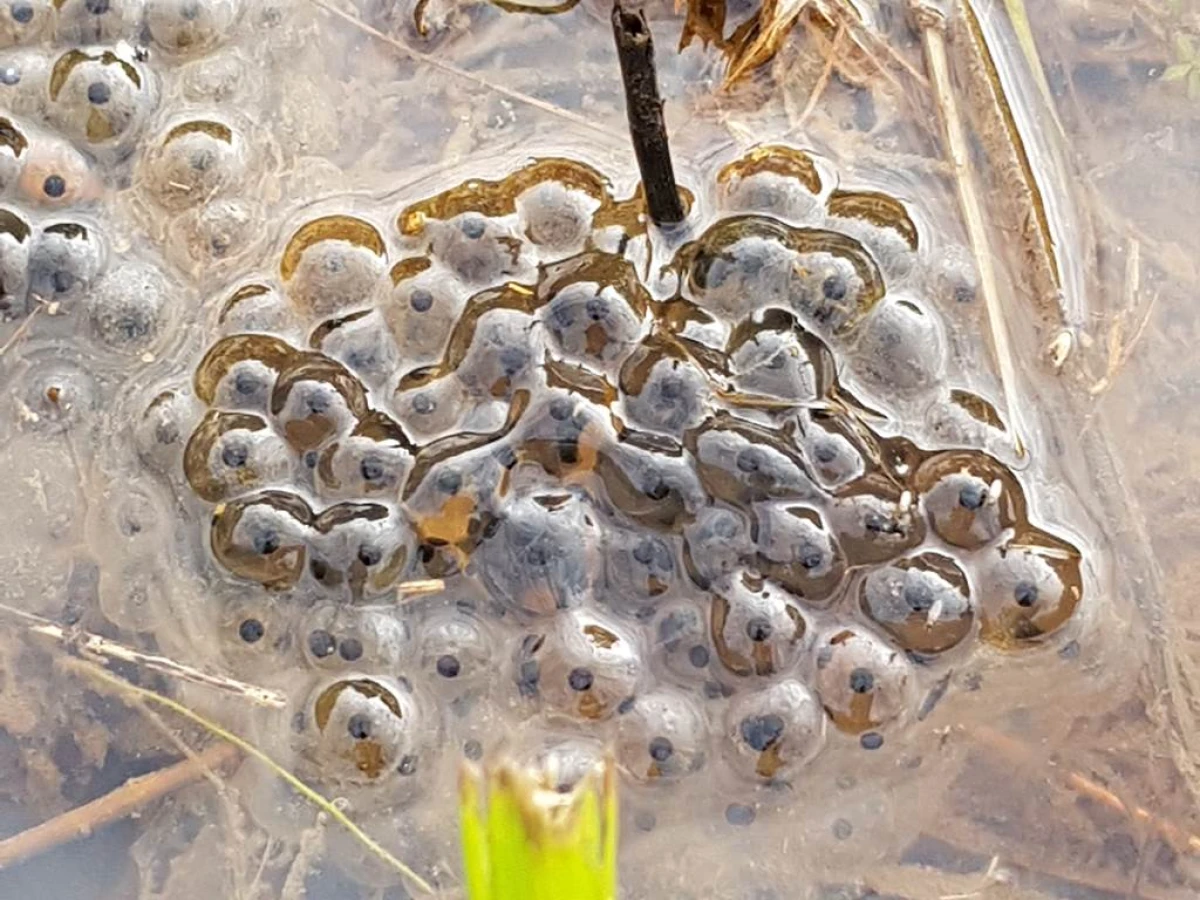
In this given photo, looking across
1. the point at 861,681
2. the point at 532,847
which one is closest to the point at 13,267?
the point at 861,681

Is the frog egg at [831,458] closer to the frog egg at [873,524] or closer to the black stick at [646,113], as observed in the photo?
the frog egg at [873,524]

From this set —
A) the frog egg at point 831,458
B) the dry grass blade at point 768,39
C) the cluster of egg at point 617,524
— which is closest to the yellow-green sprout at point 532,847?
the cluster of egg at point 617,524

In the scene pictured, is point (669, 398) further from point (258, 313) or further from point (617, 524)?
point (258, 313)

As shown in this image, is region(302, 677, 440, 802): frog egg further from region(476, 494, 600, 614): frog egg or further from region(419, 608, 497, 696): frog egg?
region(476, 494, 600, 614): frog egg

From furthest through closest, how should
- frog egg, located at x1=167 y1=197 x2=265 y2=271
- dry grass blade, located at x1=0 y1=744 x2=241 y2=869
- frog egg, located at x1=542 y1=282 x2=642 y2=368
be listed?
1. frog egg, located at x1=167 y1=197 x2=265 y2=271
2. frog egg, located at x1=542 y1=282 x2=642 y2=368
3. dry grass blade, located at x1=0 y1=744 x2=241 y2=869

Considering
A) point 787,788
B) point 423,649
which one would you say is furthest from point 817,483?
point 423,649

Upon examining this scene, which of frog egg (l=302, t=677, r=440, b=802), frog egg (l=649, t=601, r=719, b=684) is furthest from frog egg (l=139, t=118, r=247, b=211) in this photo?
frog egg (l=649, t=601, r=719, b=684)
